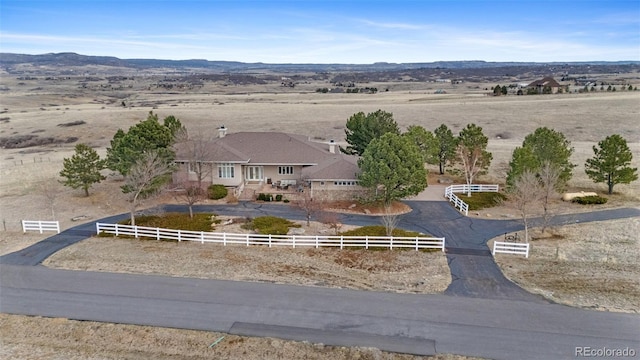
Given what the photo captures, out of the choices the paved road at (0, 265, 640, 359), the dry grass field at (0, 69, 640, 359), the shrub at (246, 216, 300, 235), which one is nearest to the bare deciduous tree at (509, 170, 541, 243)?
the dry grass field at (0, 69, 640, 359)

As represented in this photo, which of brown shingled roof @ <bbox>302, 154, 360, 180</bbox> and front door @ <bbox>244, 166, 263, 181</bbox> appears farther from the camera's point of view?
front door @ <bbox>244, 166, 263, 181</bbox>

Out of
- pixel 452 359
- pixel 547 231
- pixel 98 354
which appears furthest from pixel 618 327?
pixel 98 354

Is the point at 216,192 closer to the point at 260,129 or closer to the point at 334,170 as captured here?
the point at 334,170

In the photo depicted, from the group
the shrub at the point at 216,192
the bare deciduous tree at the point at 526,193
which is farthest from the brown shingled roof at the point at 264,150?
the bare deciduous tree at the point at 526,193

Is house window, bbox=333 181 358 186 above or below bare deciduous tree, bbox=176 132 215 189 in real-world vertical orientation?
below

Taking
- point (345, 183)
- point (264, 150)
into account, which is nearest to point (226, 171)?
point (264, 150)

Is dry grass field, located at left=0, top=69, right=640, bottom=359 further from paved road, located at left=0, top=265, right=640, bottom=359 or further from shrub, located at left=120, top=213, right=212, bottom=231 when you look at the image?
shrub, located at left=120, top=213, right=212, bottom=231

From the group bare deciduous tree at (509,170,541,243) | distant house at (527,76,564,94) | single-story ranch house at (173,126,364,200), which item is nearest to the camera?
bare deciduous tree at (509,170,541,243)

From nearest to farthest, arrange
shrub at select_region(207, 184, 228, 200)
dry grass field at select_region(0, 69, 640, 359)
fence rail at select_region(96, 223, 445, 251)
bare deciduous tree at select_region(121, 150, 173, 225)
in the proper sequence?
dry grass field at select_region(0, 69, 640, 359) → fence rail at select_region(96, 223, 445, 251) → bare deciduous tree at select_region(121, 150, 173, 225) → shrub at select_region(207, 184, 228, 200)
